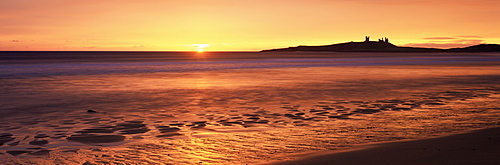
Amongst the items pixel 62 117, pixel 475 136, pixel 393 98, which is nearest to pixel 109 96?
pixel 62 117

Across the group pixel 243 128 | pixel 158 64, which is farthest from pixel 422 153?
pixel 158 64

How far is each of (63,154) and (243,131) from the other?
3.78 m

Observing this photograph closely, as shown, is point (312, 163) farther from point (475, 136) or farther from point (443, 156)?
point (475, 136)

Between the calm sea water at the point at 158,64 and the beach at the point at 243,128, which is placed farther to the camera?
the calm sea water at the point at 158,64

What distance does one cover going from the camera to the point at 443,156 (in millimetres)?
6488

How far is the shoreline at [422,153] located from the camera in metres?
6.30

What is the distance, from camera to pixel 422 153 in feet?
22.3

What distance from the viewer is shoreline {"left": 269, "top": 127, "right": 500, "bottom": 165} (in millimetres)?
6297

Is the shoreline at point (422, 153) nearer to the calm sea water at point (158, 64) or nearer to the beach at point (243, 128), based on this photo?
the beach at point (243, 128)

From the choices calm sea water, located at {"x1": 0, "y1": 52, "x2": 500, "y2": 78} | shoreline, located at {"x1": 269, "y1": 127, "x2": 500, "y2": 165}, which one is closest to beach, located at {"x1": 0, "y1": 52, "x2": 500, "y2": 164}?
shoreline, located at {"x1": 269, "y1": 127, "x2": 500, "y2": 165}

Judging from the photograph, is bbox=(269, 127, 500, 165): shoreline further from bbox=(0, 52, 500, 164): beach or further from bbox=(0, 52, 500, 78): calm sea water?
bbox=(0, 52, 500, 78): calm sea water

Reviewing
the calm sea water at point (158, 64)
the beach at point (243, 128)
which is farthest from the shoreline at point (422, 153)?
the calm sea water at point (158, 64)

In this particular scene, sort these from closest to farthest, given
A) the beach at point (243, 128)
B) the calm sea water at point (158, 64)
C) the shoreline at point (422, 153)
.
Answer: the shoreline at point (422, 153) → the beach at point (243, 128) → the calm sea water at point (158, 64)

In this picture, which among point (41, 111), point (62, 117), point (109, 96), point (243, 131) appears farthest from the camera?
point (109, 96)
